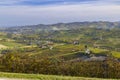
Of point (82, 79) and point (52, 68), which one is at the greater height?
point (82, 79)

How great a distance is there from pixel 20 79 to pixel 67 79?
4.96 meters

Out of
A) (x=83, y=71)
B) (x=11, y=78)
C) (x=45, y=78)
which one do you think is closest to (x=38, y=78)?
(x=45, y=78)

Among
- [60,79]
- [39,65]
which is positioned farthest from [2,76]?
[39,65]

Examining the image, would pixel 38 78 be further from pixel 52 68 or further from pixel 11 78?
pixel 52 68

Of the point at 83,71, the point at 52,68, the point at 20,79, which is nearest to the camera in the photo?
the point at 20,79

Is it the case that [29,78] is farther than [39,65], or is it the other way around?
[39,65]

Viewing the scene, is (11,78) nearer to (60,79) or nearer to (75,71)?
(60,79)

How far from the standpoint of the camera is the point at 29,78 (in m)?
33.0

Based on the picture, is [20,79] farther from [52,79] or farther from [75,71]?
[75,71]

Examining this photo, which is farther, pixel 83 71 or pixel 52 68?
pixel 52 68

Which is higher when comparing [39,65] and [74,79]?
[74,79]

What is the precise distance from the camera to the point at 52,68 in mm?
77750

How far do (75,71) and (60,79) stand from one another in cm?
4059

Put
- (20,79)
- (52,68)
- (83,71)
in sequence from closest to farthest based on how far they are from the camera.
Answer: (20,79)
(83,71)
(52,68)
